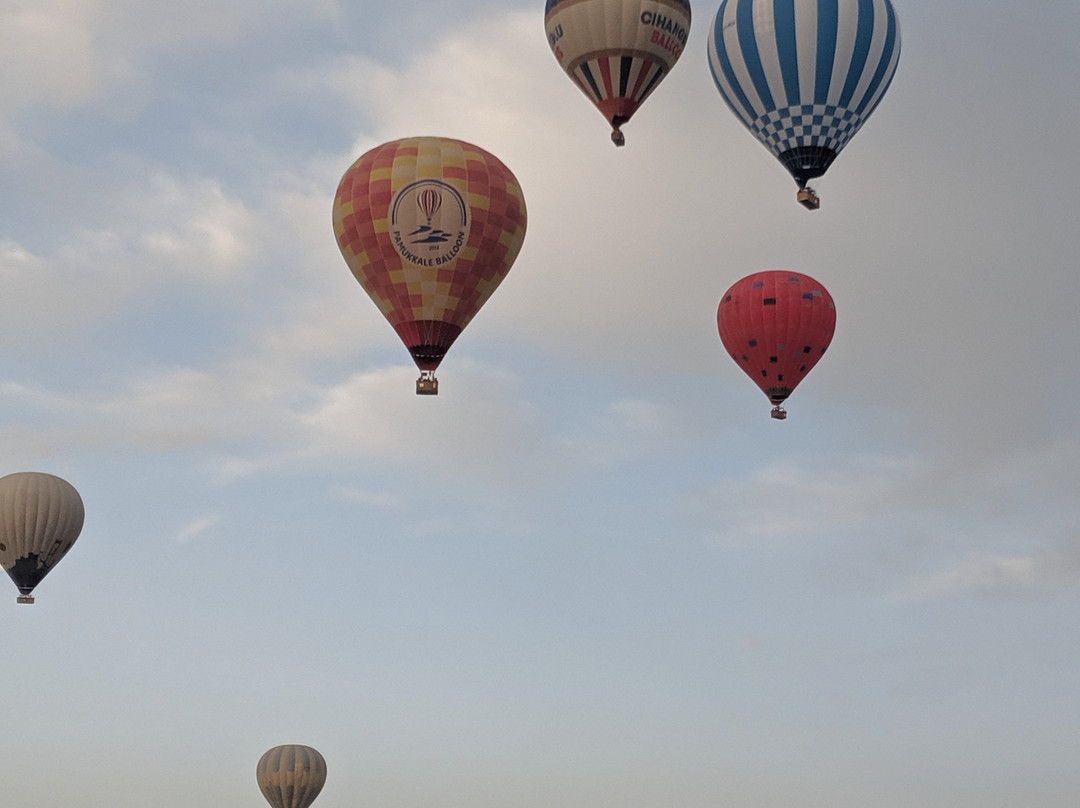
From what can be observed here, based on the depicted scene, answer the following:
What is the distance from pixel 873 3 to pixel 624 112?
20.1ft

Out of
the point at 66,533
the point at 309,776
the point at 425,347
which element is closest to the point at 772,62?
the point at 425,347

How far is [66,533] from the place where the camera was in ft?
185

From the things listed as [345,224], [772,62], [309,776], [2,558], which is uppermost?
[772,62]

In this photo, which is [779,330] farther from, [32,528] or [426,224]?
[32,528]

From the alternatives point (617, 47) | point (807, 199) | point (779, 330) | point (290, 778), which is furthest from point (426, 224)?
point (290, 778)

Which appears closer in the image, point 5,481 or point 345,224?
point 345,224

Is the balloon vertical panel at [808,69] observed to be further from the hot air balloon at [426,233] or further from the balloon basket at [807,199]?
the hot air balloon at [426,233]

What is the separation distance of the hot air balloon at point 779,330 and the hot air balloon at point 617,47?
8536 mm

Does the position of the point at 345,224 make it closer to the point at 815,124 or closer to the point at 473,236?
the point at 473,236

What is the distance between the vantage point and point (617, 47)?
125ft

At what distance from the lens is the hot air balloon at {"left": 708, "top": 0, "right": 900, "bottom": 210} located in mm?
37250

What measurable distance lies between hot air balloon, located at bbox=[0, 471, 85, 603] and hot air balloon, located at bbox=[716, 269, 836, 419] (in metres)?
24.5

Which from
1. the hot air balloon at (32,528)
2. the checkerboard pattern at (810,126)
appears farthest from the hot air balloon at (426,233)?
the hot air balloon at (32,528)

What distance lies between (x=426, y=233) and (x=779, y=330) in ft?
38.2
